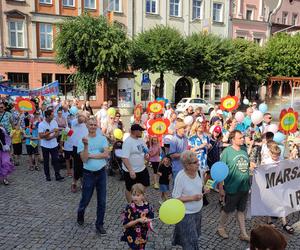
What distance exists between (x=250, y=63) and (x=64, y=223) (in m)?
26.4

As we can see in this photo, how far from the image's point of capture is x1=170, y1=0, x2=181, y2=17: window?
31663mm

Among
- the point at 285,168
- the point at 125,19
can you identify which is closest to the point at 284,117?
the point at 285,168

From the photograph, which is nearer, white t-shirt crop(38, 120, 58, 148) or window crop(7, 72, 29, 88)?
white t-shirt crop(38, 120, 58, 148)

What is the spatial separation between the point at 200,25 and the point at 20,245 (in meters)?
31.7

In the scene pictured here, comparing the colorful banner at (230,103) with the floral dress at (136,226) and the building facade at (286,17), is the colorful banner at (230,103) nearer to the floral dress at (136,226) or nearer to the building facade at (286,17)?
the floral dress at (136,226)

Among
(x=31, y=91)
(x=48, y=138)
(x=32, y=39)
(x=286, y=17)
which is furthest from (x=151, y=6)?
(x=48, y=138)

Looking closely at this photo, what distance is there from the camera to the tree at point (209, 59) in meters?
25.8

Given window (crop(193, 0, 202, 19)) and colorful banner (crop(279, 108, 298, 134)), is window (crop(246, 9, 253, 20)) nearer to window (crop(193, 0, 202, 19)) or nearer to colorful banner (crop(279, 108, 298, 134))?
window (crop(193, 0, 202, 19))

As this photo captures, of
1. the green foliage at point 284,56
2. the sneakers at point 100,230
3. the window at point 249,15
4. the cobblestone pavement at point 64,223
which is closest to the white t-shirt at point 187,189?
the cobblestone pavement at point 64,223

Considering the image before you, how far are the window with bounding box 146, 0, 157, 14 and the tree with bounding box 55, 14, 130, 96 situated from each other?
8.89 meters

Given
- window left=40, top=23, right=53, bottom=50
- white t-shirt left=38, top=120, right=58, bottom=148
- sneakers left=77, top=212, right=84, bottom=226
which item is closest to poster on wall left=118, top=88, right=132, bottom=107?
window left=40, top=23, right=53, bottom=50

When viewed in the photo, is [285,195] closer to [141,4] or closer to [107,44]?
[107,44]

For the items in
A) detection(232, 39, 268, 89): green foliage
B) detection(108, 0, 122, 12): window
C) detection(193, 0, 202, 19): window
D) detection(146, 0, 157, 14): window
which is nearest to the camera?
detection(232, 39, 268, 89): green foliage

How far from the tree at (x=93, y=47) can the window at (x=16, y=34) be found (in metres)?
4.91
